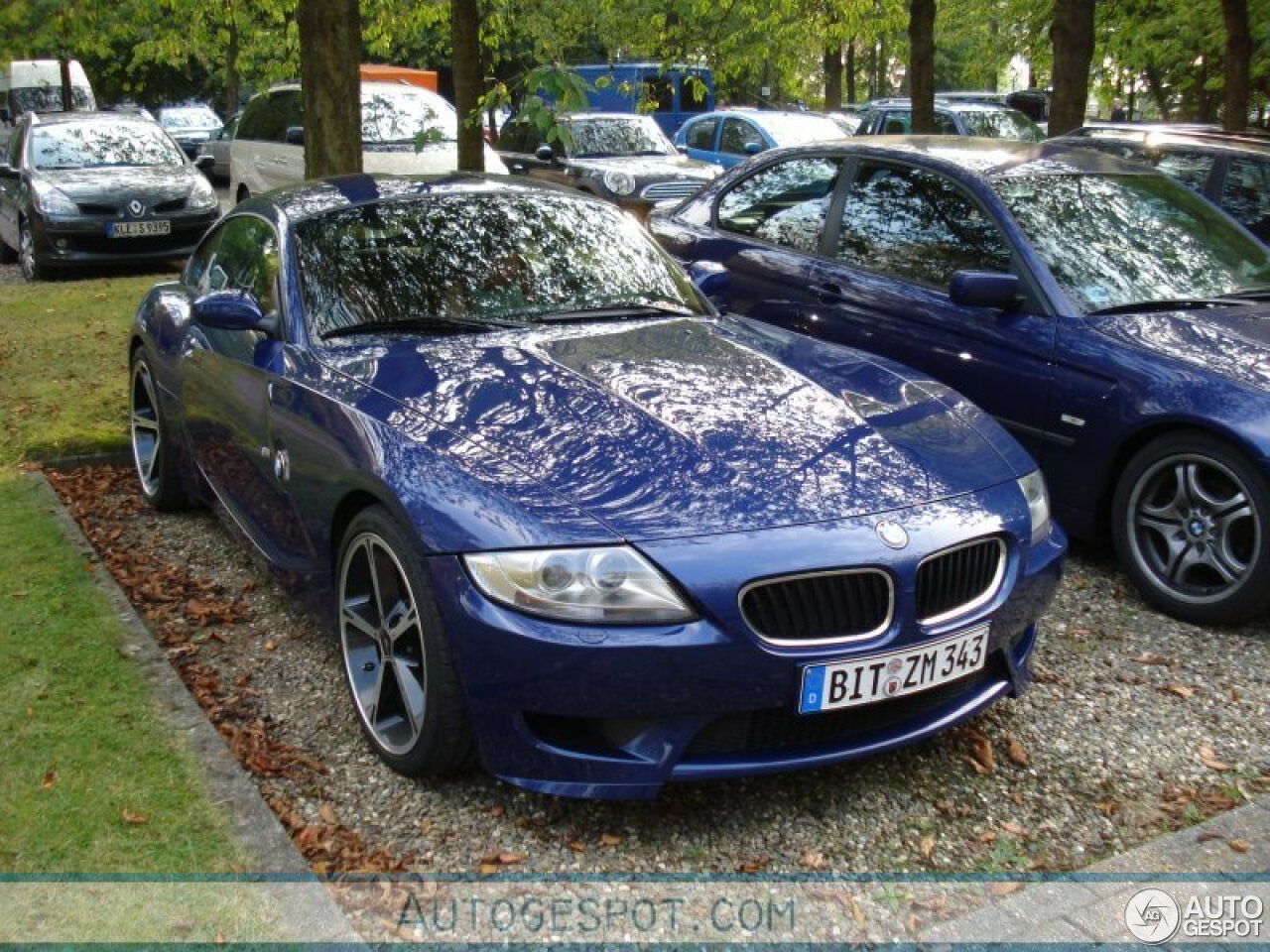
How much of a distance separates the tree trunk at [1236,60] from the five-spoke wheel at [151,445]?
11062mm

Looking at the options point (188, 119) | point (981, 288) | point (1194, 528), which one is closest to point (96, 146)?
point (981, 288)

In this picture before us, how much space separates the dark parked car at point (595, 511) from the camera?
3.13 m

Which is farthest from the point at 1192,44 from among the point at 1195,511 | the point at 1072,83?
the point at 1195,511

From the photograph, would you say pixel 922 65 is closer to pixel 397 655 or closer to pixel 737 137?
pixel 737 137

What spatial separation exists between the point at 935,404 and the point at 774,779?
131 centimetres

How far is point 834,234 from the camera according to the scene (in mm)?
6465

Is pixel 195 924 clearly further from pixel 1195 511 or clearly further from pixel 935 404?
pixel 1195 511

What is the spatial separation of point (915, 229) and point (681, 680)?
3.66 m

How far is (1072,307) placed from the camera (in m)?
5.36

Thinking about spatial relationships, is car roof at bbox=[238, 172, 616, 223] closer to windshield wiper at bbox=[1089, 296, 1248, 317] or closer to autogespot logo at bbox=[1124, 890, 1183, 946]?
windshield wiper at bbox=[1089, 296, 1248, 317]

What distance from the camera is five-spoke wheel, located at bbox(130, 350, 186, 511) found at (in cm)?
582

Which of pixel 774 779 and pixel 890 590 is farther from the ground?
pixel 890 590

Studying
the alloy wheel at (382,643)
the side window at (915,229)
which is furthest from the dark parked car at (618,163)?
the alloy wheel at (382,643)

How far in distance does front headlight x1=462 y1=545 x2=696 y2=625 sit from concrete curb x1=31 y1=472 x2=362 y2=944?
800 millimetres
